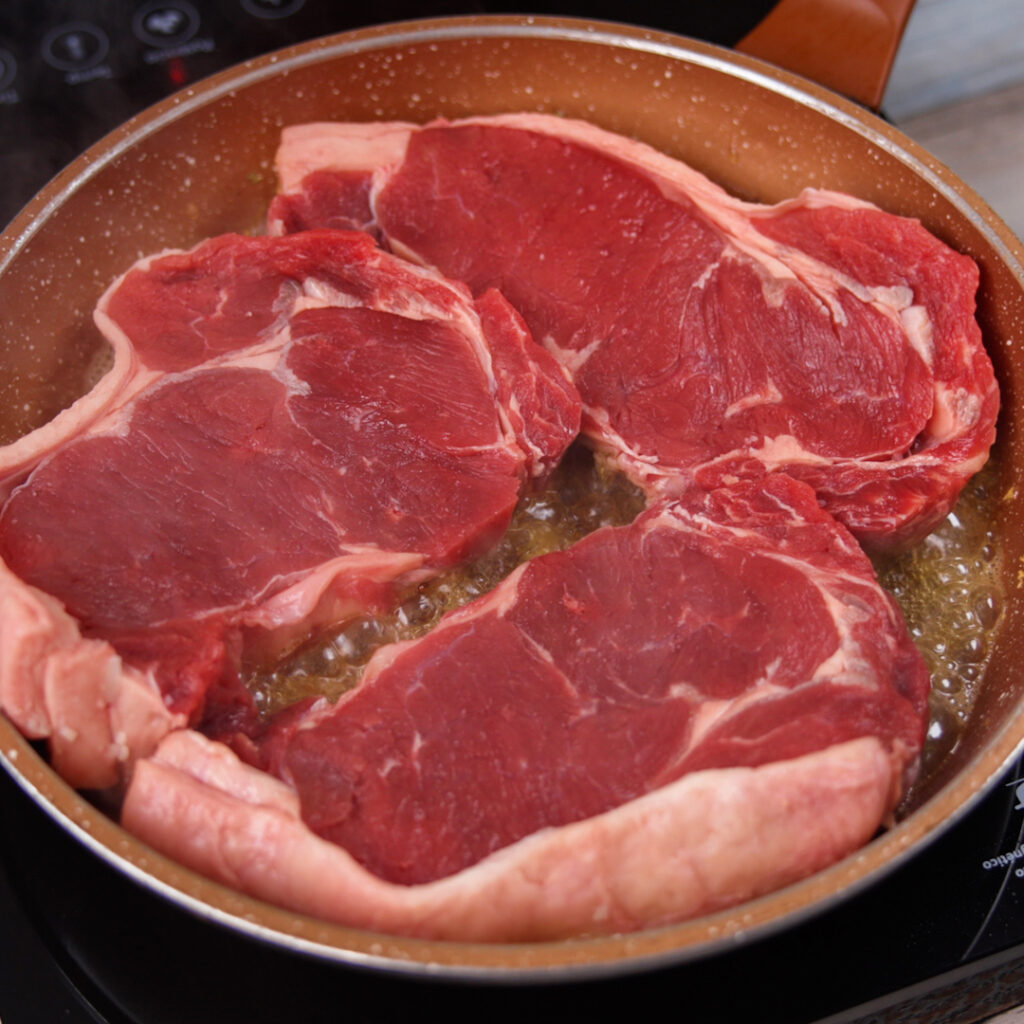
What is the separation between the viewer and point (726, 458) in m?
2.45

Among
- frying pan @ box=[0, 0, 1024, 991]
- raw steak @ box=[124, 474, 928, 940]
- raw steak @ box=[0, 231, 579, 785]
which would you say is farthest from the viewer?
frying pan @ box=[0, 0, 1024, 991]

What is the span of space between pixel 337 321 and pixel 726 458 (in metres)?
0.99

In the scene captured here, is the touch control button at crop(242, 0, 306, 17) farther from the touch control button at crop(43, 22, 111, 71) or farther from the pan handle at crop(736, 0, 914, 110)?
the pan handle at crop(736, 0, 914, 110)

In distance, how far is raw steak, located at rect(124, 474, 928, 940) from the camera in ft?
5.79

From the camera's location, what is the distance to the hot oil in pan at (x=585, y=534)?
7.72 ft

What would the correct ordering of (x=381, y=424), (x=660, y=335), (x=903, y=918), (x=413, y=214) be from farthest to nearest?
(x=413, y=214) < (x=660, y=335) < (x=381, y=424) < (x=903, y=918)

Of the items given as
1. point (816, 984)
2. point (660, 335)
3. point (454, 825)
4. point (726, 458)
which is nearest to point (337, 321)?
point (660, 335)

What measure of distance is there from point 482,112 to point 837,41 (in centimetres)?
110

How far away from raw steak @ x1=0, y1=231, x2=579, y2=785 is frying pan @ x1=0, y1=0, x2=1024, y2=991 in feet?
1.06

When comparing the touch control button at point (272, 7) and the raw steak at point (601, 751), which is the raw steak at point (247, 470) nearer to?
the raw steak at point (601, 751)

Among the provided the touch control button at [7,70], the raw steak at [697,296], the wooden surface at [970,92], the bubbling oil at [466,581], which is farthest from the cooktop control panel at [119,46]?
the bubbling oil at [466,581]

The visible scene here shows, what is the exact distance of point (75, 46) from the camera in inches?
124

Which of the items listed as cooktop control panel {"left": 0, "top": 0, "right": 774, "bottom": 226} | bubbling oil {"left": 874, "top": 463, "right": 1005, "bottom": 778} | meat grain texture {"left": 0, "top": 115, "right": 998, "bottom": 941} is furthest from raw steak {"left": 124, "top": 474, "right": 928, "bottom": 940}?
cooktop control panel {"left": 0, "top": 0, "right": 774, "bottom": 226}

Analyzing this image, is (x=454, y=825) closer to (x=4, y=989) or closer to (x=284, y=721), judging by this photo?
(x=284, y=721)
